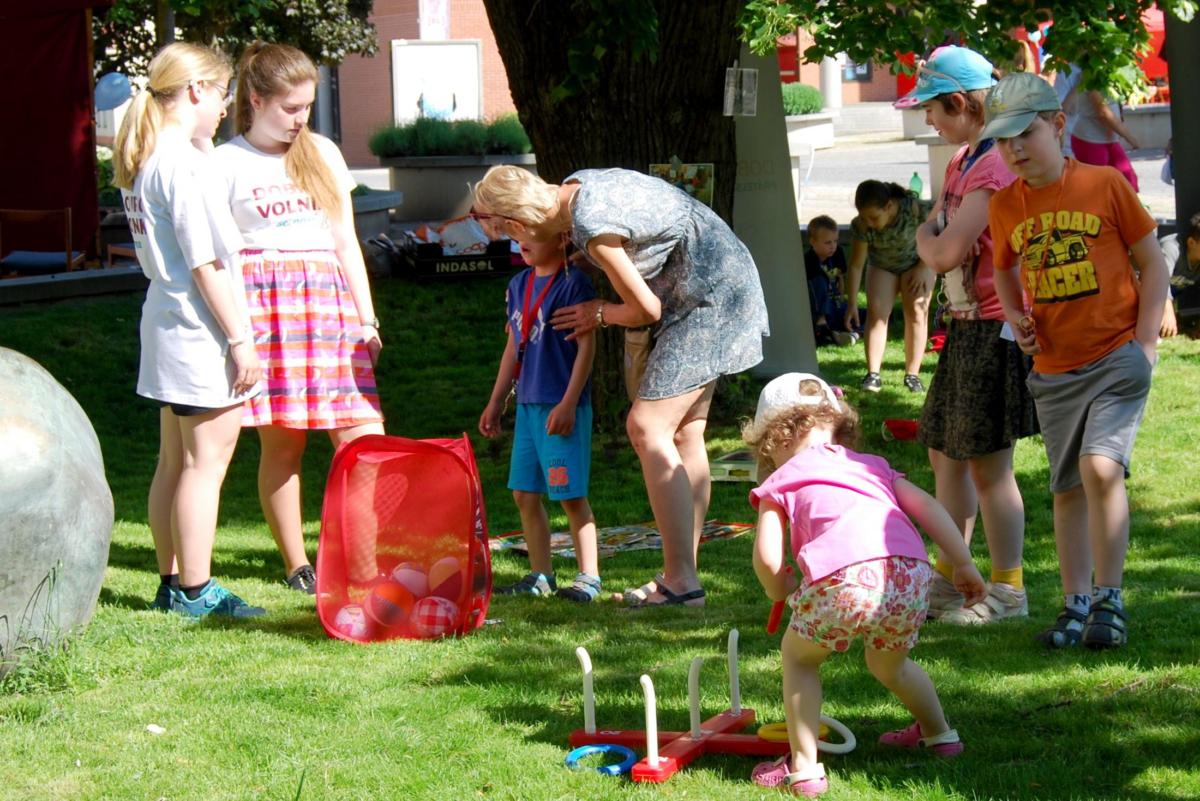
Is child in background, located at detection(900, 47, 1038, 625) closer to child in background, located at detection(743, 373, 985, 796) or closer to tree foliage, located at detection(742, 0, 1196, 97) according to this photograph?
child in background, located at detection(743, 373, 985, 796)

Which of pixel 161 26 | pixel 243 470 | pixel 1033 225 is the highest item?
pixel 161 26

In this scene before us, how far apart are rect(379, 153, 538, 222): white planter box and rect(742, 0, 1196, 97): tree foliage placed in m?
10.6

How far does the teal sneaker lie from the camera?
5699 millimetres

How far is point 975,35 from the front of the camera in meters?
7.64

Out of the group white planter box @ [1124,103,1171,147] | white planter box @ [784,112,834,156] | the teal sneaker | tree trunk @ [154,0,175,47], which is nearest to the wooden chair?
tree trunk @ [154,0,175,47]

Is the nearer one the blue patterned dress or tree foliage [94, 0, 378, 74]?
the blue patterned dress

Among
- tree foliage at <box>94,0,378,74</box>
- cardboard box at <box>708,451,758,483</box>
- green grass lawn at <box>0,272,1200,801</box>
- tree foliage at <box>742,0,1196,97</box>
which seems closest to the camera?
green grass lawn at <box>0,272,1200,801</box>

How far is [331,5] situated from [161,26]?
850cm

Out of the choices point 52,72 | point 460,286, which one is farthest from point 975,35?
point 52,72

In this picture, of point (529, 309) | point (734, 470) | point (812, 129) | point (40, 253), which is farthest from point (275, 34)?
point (529, 309)

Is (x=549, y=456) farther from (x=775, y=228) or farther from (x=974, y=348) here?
(x=775, y=228)

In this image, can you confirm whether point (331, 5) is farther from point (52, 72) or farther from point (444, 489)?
point (444, 489)

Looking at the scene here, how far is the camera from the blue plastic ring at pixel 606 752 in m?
Result: 3.94

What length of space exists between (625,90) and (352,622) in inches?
174
